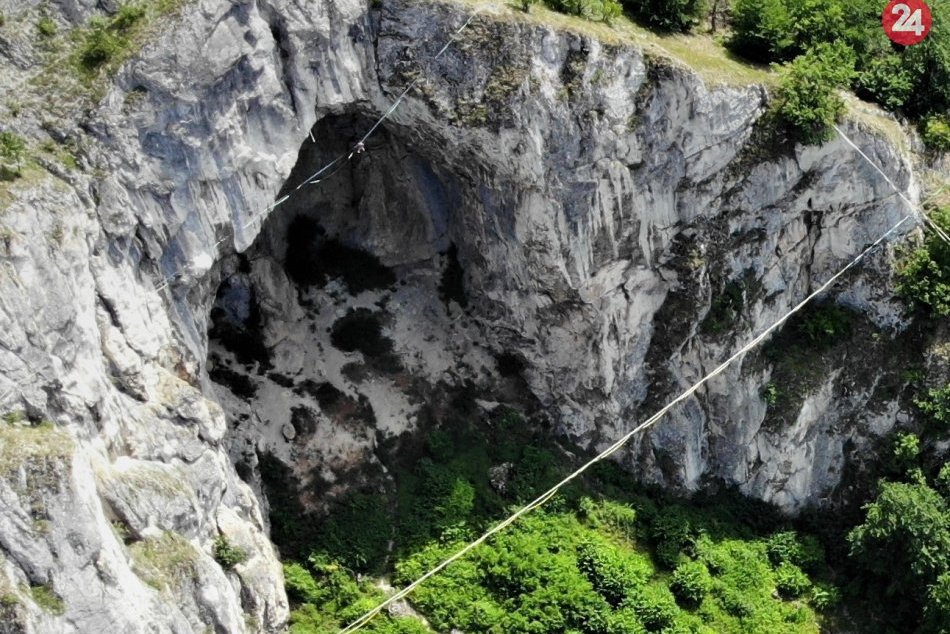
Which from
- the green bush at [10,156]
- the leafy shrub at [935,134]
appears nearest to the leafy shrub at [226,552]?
the green bush at [10,156]

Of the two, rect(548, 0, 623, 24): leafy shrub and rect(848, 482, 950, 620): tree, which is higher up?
rect(548, 0, 623, 24): leafy shrub

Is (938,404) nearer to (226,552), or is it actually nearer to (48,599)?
(226,552)

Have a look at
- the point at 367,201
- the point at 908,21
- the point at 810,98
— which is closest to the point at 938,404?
the point at 810,98

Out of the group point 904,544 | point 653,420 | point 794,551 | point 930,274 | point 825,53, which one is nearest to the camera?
point 825,53

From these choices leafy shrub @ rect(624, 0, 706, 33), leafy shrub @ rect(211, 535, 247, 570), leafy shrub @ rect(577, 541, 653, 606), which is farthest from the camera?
leafy shrub @ rect(624, 0, 706, 33)

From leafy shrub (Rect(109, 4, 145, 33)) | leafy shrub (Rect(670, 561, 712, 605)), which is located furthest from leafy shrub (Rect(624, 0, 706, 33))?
leafy shrub (Rect(670, 561, 712, 605))

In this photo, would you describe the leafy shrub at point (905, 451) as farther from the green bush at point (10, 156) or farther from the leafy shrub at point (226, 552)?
the green bush at point (10, 156)

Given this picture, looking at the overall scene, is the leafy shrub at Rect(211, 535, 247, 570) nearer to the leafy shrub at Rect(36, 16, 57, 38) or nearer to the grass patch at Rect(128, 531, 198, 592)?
the grass patch at Rect(128, 531, 198, 592)
